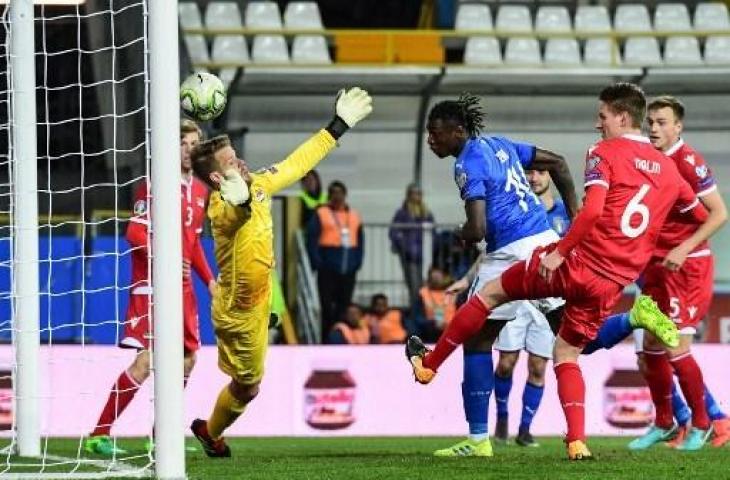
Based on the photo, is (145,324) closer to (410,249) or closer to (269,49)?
(410,249)

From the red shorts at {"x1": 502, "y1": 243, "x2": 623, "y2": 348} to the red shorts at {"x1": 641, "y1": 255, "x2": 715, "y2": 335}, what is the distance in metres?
2.11

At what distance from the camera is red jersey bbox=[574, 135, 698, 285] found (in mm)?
7918

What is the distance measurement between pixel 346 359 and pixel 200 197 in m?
3.51

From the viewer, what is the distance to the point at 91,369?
13.3 metres

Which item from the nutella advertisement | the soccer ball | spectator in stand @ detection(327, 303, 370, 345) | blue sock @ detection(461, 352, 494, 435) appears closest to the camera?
blue sock @ detection(461, 352, 494, 435)

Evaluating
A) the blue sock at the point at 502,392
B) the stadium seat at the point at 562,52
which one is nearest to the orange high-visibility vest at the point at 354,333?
the blue sock at the point at 502,392

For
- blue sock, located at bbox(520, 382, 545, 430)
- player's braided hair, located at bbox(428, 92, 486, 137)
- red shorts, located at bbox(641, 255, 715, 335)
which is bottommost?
blue sock, located at bbox(520, 382, 545, 430)

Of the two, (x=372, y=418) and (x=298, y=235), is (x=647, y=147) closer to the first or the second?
(x=372, y=418)

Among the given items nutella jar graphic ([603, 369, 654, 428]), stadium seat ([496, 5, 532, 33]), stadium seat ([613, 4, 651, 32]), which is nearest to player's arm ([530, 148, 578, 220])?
nutella jar graphic ([603, 369, 654, 428])

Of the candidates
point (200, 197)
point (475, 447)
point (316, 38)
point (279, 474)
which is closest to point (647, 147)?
point (475, 447)

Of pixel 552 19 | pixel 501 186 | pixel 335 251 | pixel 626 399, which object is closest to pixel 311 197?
pixel 335 251

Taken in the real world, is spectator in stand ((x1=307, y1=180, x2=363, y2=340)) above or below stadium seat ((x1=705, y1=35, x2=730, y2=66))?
below

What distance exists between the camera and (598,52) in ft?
→ 66.0

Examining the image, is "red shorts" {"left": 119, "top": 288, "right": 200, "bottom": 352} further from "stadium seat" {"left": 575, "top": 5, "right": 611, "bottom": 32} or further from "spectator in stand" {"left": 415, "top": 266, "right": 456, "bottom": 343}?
"stadium seat" {"left": 575, "top": 5, "right": 611, "bottom": 32}
